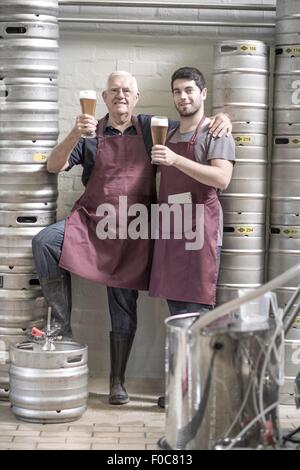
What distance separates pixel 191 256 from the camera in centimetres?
451

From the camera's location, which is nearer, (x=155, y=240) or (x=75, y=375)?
(x=75, y=375)

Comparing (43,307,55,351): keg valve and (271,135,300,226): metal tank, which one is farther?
(271,135,300,226): metal tank

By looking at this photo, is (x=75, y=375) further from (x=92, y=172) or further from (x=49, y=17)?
(x=49, y=17)

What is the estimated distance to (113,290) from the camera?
187 inches

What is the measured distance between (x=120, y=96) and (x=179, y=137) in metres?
0.35

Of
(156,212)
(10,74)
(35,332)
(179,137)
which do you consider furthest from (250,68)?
(35,332)

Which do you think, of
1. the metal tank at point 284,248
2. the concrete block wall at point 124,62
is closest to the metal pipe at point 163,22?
the concrete block wall at point 124,62

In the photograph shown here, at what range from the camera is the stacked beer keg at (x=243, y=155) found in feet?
15.4

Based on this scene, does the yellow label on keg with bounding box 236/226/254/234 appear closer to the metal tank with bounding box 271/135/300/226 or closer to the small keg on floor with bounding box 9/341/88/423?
the metal tank with bounding box 271/135/300/226

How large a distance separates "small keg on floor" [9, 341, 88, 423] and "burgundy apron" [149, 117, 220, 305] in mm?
589

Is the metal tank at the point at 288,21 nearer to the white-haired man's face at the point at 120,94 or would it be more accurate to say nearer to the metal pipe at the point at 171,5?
the metal pipe at the point at 171,5

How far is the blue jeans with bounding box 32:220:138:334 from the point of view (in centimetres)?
458

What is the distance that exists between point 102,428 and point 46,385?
1.07 feet

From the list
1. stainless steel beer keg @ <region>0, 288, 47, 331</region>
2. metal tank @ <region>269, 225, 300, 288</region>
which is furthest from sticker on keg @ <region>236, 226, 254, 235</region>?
stainless steel beer keg @ <region>0, 288, 47, 331</region>
